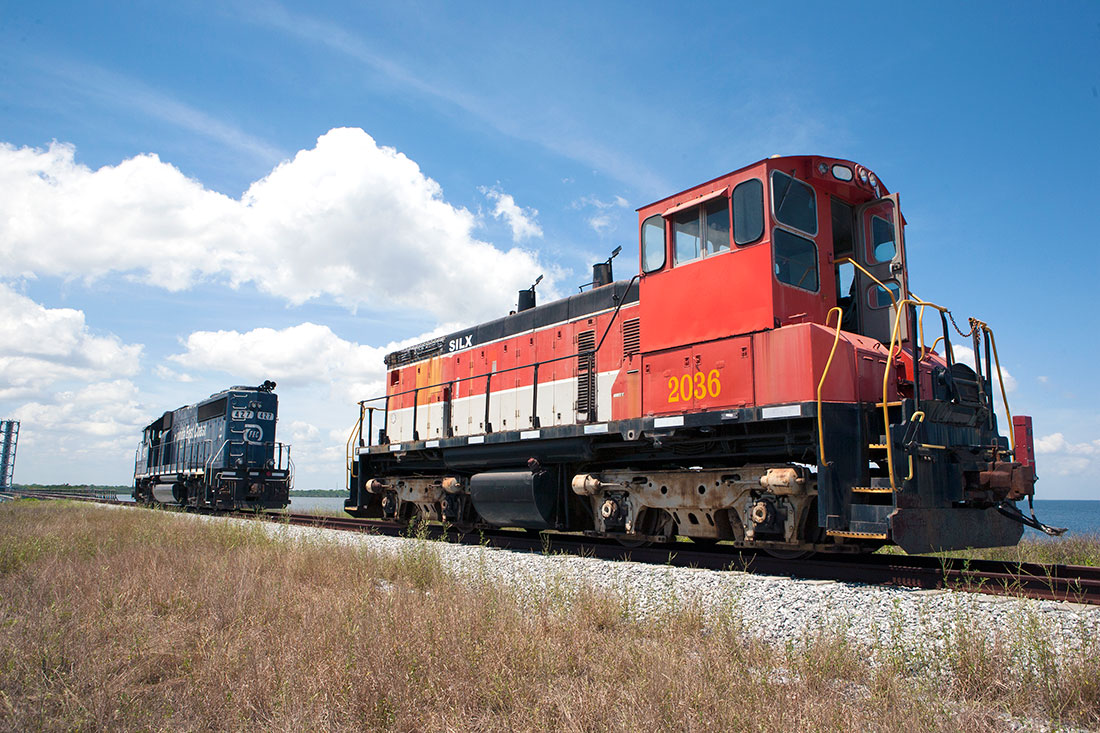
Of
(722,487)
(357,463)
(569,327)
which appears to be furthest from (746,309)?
(357,463)

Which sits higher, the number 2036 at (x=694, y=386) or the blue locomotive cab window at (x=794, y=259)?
the blue locomotive cab window at (x=794, y=259)

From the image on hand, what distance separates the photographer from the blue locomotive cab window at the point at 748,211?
722 cm

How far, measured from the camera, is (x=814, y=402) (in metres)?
6.29

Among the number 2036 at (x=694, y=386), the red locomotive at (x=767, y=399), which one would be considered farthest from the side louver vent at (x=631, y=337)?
the number 2036 at (x=694, y=386)

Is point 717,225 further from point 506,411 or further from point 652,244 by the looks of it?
point 506,411

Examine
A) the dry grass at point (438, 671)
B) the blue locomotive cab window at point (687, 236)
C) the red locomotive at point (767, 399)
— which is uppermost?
the blue locomotive cab window at point (687, 236)

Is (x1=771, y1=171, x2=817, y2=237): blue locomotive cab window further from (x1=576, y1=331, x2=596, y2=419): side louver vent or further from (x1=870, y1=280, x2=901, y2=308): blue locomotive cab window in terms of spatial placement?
(x1=576, y1=331, x2=596, y2=419): side louver vent

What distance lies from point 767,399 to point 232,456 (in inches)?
736

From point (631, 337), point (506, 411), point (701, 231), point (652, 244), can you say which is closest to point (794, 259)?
point (701, 231)

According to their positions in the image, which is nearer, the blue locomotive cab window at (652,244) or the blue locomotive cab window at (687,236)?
the blue locomotive cab window at (687,236)

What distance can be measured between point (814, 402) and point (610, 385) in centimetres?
334

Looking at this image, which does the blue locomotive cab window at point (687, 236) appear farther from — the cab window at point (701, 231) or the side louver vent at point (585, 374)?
the side louver vent at point (585, 374)

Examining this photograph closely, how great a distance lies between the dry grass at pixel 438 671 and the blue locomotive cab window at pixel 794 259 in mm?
3878

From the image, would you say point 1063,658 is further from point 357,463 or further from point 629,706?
point 357,463
